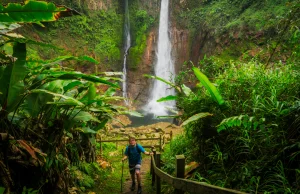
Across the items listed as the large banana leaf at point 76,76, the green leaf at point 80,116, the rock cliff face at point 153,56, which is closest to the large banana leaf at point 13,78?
the large banana leaf at point 76,76

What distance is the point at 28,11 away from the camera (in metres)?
2.28

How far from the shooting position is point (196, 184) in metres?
2.30

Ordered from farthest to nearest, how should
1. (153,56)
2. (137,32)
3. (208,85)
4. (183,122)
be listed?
1. (137,32)
2. (153,56)
3. (183,122)
4. (208,85)

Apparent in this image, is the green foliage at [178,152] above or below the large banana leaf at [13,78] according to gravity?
below

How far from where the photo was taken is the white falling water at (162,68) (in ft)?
66.9

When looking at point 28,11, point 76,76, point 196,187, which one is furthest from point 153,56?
point 196,187

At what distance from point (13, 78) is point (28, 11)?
75cm

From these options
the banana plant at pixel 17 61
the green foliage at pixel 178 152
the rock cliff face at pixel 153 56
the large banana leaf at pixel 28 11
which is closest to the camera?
the large banana leaf at pixel 28 11

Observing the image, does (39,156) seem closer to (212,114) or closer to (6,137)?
(6,137)

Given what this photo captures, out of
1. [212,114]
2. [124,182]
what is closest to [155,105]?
[124,182]

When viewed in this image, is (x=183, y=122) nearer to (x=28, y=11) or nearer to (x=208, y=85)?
(x=208, y=85)

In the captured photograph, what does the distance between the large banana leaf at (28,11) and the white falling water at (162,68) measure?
1759cm

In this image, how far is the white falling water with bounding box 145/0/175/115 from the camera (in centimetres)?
2041

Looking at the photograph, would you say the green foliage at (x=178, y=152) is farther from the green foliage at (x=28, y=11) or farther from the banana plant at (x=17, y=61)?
the green foliage at (x=28, y=11)
